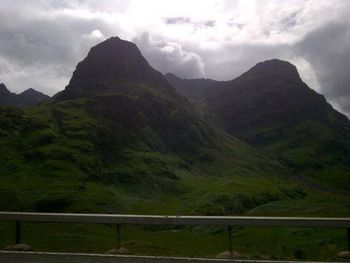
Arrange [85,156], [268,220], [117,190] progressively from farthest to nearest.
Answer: [85,156], [117,190], [268,220]

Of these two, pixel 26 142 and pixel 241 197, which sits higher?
pixel 26 142

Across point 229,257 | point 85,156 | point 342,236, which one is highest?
point 85,156

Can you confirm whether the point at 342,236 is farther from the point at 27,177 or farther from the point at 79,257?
the point at 27,177

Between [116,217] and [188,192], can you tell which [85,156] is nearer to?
[188,192]

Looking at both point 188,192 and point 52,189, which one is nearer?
point 52,189

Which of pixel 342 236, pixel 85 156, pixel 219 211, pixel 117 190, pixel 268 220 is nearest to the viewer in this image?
pixel 268 220

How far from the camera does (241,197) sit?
161 metres

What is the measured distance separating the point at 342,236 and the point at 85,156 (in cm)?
14771

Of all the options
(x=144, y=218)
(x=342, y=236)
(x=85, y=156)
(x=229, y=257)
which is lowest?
(x=342, y=236)

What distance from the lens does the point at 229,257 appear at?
46.1ft

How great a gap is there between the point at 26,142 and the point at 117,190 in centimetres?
4161

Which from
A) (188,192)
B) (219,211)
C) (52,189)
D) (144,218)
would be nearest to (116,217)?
(144,218)

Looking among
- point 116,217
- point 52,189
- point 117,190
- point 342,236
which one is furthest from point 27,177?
point 116,217

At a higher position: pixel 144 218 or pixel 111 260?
pixel 144 218
